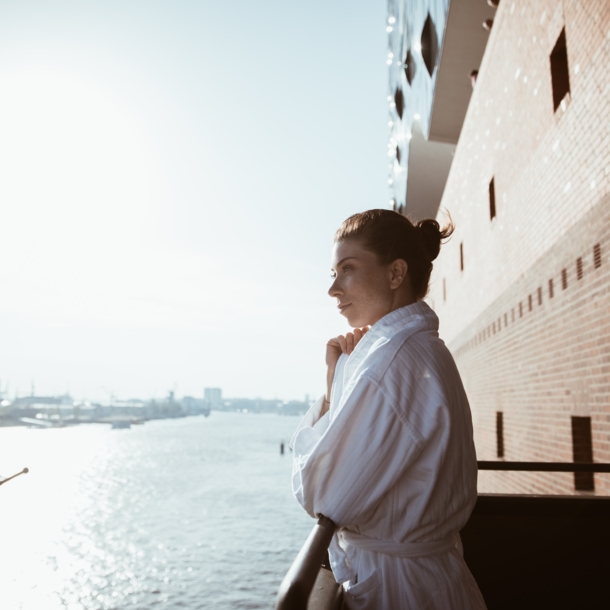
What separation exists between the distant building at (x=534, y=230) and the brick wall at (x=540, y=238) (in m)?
0.02

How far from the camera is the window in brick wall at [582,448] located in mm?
5164

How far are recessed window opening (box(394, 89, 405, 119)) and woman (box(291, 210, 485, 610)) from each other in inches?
783

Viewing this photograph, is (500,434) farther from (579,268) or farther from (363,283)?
(363,283)

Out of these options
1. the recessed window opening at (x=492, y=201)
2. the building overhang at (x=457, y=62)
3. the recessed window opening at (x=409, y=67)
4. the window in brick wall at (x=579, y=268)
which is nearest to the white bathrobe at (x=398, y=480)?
the window in brick wall at (x=579, y=268)

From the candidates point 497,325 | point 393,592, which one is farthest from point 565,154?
point 393,592

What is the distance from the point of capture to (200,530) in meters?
31.8

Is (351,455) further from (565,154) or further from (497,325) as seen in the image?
(497,325)

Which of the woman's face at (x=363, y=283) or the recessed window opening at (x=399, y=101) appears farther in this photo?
the recessed window opening at (x=399, y=101)

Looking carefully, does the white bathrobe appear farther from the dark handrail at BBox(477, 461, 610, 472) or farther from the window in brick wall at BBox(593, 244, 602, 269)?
the window in brick wall at BBox(593, 244, 602, 269)

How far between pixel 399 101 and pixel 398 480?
21297mm

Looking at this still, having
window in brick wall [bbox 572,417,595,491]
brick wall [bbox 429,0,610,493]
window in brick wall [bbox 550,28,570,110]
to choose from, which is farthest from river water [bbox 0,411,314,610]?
window in brick wall [bbox 550,28,570,110]

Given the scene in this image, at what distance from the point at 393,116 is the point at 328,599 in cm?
2375

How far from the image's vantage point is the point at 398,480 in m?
1.42

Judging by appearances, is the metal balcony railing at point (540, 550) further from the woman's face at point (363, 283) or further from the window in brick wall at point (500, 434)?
the window in brick wall at point (500, 434)
